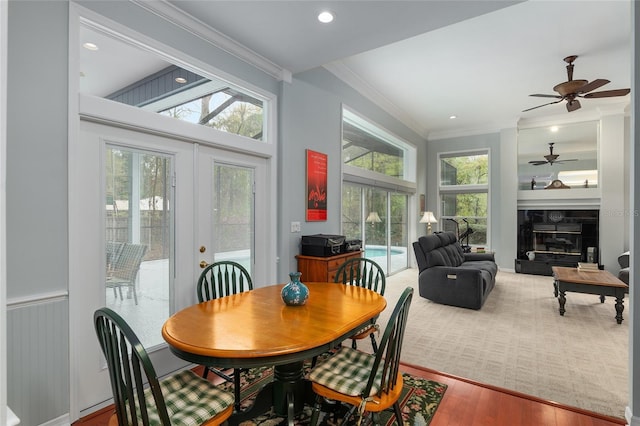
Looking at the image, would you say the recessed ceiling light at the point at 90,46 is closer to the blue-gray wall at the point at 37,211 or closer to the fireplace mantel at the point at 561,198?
the blue-gray wall at the point at 37,211

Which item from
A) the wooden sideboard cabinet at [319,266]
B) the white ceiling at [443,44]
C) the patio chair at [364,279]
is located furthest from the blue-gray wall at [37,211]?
the wooden sideboard cabinet at [319,266]

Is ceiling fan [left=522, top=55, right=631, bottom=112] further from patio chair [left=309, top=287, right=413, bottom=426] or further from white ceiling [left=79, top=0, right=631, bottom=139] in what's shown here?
patio chair [left=309, top=287, right=413, bottom=426]

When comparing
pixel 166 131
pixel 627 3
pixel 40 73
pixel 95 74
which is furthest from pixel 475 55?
pixel 40 73

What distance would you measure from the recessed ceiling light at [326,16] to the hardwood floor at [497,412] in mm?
3041

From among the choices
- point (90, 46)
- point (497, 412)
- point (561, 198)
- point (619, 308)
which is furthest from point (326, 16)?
point (561, 198)

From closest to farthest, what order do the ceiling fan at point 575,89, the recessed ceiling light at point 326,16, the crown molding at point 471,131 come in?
the recessed ceiling light at point 326,16, the ceiling fan at point 575,89, the crown molding at point 471,131

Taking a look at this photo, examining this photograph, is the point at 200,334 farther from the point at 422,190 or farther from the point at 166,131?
the point at 422,190

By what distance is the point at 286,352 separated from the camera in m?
1.41

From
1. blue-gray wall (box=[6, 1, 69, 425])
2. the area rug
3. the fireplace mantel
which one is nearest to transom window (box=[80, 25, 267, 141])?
blue-gray wall (box=[6, 1, 69, 425])

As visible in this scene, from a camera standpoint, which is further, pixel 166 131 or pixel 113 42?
pixel 166 131

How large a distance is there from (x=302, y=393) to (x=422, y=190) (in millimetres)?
6707

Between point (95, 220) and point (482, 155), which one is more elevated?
point (482, 155)

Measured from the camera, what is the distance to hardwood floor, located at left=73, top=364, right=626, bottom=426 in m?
2.03

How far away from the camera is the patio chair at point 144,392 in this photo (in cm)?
115
